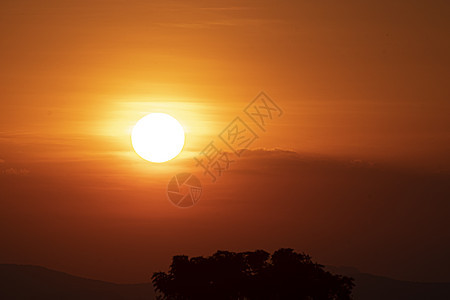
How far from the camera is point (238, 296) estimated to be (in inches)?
3627

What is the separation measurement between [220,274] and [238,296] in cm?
334

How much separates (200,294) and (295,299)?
1099 cm

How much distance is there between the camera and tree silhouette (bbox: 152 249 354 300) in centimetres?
8988

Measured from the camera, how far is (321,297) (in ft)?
297

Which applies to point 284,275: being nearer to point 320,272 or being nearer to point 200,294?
point 320,272

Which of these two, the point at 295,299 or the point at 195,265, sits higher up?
the point at 195,265

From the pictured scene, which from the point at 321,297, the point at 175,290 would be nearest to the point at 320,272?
the point at 321,297

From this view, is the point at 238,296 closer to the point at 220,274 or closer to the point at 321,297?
the point at 220,274

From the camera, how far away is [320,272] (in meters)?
90.2

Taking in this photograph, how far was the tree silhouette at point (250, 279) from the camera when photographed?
89.9 metres

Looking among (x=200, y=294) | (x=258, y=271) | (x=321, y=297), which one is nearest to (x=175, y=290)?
(x=200, y=294)

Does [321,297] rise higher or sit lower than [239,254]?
lower

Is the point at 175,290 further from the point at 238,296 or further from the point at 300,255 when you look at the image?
the point at 300,255

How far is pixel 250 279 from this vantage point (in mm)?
91250
